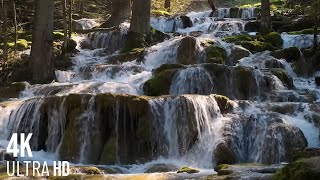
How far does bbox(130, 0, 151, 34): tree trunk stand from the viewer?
71.7 ft

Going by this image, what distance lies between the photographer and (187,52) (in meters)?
19.2

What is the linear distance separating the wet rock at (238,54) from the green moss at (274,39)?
2.18 meters

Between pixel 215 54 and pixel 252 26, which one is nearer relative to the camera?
pixel 215 54

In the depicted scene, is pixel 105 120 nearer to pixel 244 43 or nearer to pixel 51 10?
pixel 51 10

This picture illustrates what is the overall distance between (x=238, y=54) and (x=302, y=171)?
13.6 metres

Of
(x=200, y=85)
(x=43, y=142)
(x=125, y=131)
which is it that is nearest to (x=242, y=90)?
(x=200, y=85)

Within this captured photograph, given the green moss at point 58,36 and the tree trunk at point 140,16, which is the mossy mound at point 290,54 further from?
the green moss at point 58,36

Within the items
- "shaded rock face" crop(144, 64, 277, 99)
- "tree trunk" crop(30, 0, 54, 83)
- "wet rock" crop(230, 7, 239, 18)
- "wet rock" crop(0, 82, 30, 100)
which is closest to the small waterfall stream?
"shaded rock face" crop(144, 64, 277, 99)

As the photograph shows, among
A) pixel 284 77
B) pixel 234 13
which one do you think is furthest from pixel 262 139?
pixel 234 13

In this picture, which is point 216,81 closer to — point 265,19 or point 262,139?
point 262,139

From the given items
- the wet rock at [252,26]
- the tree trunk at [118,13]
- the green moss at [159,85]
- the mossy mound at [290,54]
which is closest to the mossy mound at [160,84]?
the green moss at [159,85]

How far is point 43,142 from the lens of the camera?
12453 millimetres

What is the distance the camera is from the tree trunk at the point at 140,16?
71.7 ft

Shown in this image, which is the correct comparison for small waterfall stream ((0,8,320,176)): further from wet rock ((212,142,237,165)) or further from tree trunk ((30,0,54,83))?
tree trunk ((30,0,54,83))
